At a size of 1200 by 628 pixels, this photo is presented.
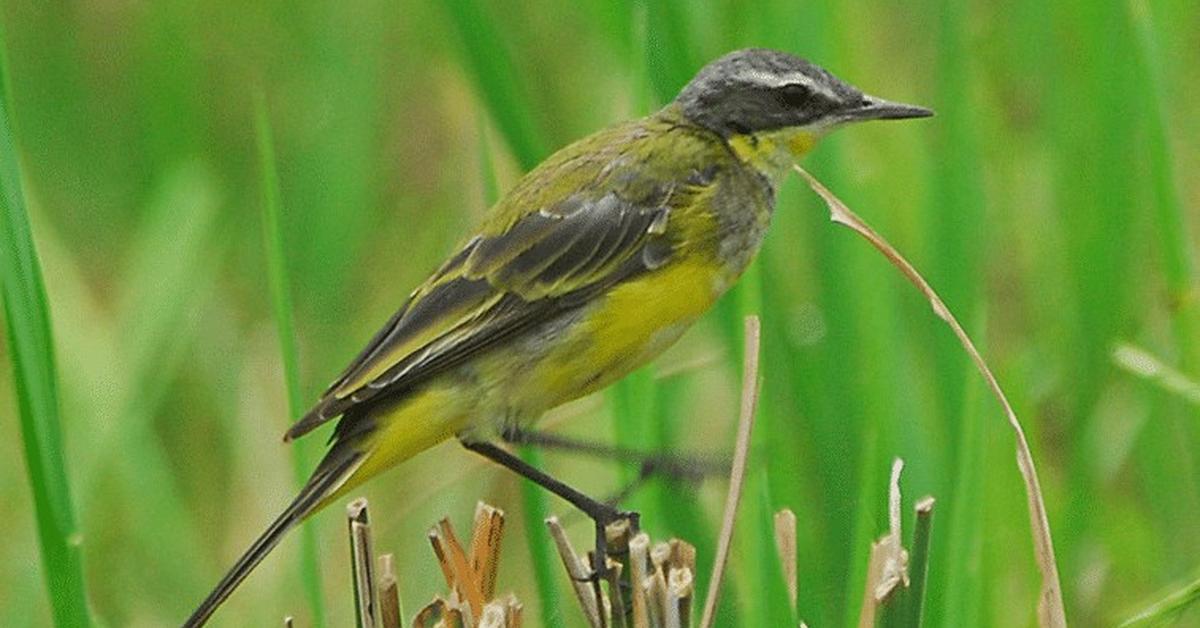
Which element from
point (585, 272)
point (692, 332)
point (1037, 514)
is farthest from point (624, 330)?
point (692, 332)

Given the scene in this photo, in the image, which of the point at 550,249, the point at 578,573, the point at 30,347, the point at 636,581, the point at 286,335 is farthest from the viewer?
the point at 550,249

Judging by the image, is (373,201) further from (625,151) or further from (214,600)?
(214,600)

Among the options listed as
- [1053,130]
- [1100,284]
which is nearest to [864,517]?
[1100,284]

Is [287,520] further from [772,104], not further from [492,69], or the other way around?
[772,104]

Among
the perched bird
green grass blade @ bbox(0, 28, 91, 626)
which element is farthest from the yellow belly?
green grass blade @ bbox(0, 28, 91, 626)

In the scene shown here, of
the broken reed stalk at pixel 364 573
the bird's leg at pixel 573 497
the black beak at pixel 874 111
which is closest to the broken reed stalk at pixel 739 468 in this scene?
the bird's leg at pixel 573 497

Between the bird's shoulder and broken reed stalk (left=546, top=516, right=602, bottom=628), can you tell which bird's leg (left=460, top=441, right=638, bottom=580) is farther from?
the bird's shoulder

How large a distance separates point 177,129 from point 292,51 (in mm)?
636

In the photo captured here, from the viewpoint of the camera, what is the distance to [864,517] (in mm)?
3104

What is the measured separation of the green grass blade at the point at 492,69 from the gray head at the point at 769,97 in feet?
1.07

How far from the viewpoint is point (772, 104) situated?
3.93 metres

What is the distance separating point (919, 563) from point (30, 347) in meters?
1.14

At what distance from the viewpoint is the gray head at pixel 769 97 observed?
3.86 m

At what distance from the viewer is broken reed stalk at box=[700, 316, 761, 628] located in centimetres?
289
